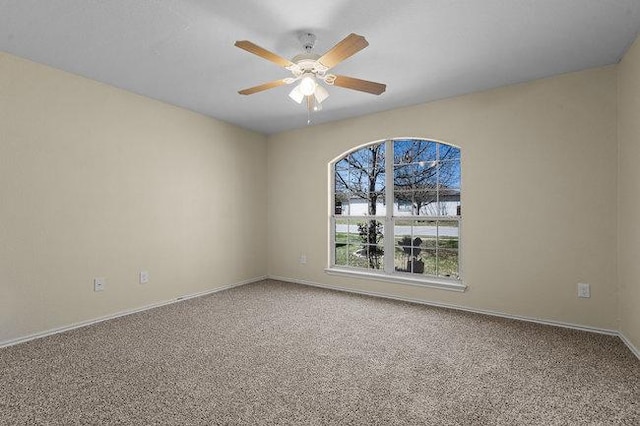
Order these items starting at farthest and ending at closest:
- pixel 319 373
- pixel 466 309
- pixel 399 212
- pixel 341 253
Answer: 1. pixel 341 253
2. pixel 399 212
3. pixel 466 309
4. pixel 319 373

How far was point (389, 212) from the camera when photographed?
4148 millimetres

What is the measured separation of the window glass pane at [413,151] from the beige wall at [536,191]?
171 mm

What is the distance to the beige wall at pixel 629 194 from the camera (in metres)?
2.36

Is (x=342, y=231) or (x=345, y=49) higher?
(x=345, y=49)

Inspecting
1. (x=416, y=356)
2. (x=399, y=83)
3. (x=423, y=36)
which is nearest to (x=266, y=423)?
(x=416, y=356)

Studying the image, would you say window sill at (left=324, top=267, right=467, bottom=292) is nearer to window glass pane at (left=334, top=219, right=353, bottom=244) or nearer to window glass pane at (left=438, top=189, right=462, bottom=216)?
window glass pane at (left=334, top=219, right=353, bottom=244)

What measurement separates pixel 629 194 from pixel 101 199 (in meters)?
4.70

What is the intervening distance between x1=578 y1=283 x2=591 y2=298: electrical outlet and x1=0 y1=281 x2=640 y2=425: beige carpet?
35cm

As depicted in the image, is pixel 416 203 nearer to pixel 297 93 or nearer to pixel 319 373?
pixel 297 93

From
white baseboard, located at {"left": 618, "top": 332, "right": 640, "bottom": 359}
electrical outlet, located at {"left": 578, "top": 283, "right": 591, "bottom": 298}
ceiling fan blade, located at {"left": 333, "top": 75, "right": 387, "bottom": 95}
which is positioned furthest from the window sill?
ceiling fan blade, located at {"left": 333, "top": 75, "right": 387, "bottom": 95}

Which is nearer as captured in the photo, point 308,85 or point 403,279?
point 308,85

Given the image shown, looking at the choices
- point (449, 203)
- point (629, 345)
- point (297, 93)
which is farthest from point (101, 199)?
point (629, 345)

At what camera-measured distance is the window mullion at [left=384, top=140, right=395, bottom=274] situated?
4102 millimetres

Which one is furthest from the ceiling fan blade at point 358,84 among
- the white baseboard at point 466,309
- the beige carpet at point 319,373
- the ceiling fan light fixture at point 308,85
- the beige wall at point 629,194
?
the white baseboard at point 466,309
